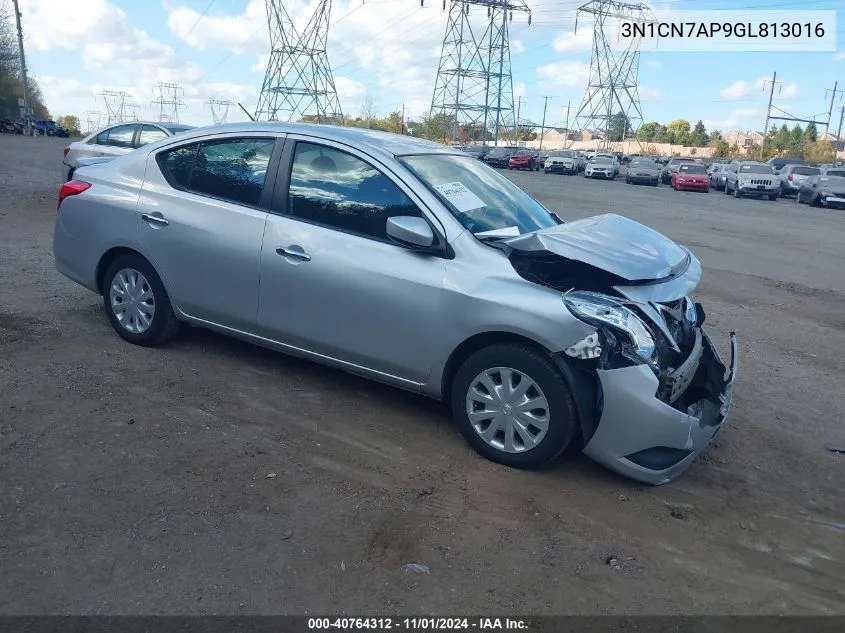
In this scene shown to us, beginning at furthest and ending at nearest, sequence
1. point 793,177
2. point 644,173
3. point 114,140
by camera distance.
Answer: point 644,173 → point 793,177 → point 114,140

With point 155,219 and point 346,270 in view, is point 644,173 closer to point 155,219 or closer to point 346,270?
point 155,219

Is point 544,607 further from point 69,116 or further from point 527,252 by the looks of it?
point 69,116

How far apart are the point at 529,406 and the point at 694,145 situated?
118 meters

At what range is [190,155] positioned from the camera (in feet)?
17.4

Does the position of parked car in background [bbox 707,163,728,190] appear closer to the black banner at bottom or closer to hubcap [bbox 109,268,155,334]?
hubcap [bbox 109,268,155,334]

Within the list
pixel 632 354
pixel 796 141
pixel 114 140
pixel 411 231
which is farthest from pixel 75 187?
pixel 796 141

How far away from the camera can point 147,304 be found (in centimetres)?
541

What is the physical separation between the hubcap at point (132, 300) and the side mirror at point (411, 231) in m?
2.17

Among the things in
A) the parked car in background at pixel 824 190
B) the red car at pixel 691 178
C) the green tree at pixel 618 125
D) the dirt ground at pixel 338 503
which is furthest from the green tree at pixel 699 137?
the dirt ground at pixel 338 503

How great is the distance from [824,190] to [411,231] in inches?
1150

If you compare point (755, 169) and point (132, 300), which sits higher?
point (755, 169)

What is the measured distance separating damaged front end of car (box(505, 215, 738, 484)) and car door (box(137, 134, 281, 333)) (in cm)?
184

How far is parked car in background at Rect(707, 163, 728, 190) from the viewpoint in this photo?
37.6 m

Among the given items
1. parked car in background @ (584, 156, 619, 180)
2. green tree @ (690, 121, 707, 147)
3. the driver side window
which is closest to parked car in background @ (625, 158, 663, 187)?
parked car in background @ (584, 156, 619, 180)
